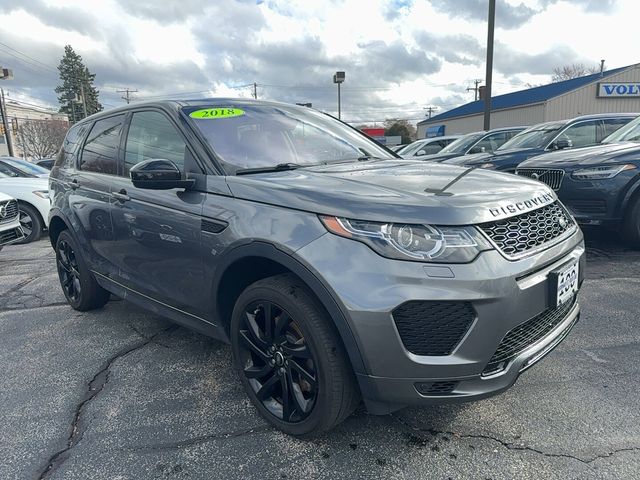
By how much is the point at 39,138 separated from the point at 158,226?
57271 millimetres

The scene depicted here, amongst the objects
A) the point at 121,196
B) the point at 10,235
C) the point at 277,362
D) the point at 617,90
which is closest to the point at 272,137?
the point at 121,196

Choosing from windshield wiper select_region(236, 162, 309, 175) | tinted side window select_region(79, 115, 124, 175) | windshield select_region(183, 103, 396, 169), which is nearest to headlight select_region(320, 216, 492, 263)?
windshield wiper select_region(236, 162, 309, 175)

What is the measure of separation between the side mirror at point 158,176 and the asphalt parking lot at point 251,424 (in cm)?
128

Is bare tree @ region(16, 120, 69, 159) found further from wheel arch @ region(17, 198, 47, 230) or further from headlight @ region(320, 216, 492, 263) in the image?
headlight @ region(320, 216, 492, 263)

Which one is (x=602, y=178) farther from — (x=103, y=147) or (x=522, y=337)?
(x=103, y=147)

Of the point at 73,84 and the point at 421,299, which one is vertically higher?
the point at 73,84

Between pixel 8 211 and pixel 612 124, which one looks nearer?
pixel 8 211

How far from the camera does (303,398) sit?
2307 mm

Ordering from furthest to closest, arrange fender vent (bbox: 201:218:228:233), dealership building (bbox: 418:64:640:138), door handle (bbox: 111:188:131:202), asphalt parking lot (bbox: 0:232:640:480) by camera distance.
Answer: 1. dealership building (bbox: 418:64:640:138)
2. door handle (bbox: 111:188:131:202)
3. fender vent (bbox: 201:218:228:233)
4. asphalt parking lot (bbox: 0:232:640:480)

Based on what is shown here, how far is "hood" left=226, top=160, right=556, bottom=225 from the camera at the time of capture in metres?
2.00

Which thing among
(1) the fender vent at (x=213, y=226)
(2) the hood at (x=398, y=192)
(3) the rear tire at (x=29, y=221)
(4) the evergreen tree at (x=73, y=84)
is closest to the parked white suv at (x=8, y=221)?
(3) the rear tire at (x=29, y=221)

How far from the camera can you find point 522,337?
2.10 m

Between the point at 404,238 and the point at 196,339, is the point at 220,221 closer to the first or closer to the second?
the point at 404,238

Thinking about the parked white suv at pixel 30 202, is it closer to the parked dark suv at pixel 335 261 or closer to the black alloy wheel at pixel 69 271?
the black alloy wheel at pixel 69 271
